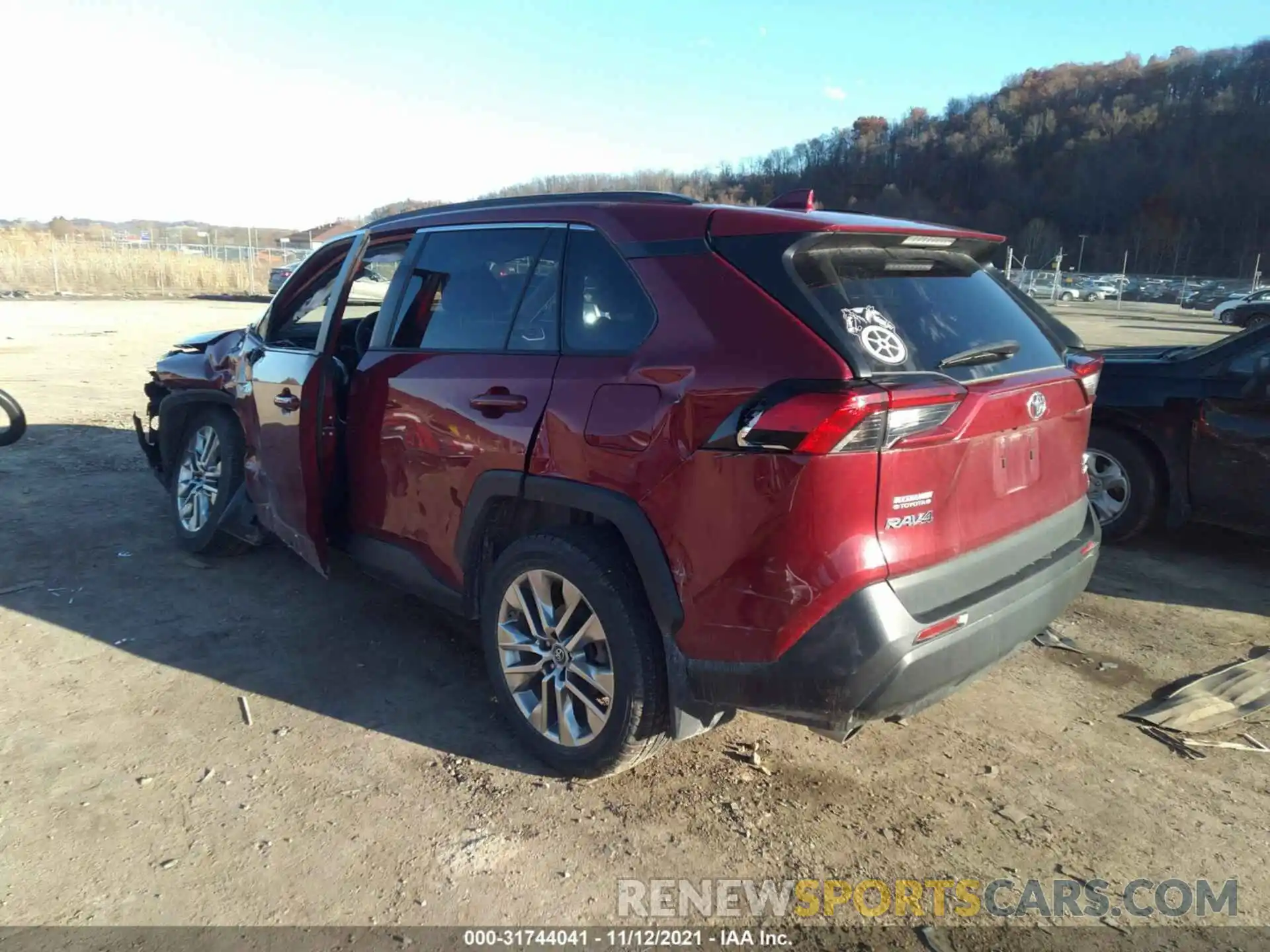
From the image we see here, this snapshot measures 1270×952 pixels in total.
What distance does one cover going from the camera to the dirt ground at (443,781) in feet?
8.52

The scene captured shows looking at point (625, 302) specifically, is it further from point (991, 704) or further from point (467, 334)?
point (991, 704)

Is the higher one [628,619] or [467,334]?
[467,334]

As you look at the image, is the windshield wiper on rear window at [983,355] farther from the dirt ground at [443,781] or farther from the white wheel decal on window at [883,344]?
the dirt ground at [443,781]

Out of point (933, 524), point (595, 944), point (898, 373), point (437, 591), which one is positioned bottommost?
point (595, 944)

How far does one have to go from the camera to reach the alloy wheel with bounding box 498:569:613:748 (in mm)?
2928

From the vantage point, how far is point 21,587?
15.3 ft

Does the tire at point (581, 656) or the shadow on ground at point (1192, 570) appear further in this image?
the shadow on ground at point (1192, 570)

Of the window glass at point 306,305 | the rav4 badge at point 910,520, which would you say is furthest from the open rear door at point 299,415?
the rav4 badge at point 910,520

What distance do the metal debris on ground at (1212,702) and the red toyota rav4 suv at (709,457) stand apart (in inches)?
32.9

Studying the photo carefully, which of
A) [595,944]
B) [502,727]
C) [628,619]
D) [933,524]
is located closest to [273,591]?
[502,727]

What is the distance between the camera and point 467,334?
3471 millimetres

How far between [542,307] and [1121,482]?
4171mm

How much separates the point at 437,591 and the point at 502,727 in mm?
604

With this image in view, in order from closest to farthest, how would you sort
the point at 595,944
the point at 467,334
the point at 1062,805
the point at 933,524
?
the point at 595,944 → the point at 933,524 → the point at 1062,805 → the point at 467,334
